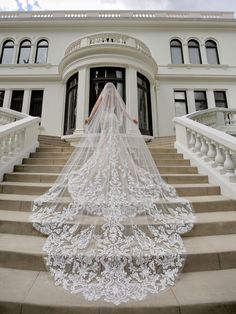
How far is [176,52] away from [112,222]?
13082 mm

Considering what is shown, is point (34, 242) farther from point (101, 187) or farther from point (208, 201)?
point (208, 201)

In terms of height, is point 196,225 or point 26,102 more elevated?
point 26,102

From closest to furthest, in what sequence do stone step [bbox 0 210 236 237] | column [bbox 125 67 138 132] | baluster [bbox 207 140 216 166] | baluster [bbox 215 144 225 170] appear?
1. stone step [bbox 0 210 236 237]
2. baluster [bbox 215 144 225 170]
3. baluster [bbox 207 140 216 166]
4. column [bbox 125 67 138 132]

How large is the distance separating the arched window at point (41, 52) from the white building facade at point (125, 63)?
60 millimetres

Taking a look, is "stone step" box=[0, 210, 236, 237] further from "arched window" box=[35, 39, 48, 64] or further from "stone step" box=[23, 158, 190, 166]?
"arched window" box=[35, 39, 48, 64]

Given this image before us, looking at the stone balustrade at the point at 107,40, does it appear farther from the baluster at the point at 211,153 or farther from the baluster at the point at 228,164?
the baluster at the point at 228,164

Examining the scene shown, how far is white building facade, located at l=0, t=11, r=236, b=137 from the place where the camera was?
8648 mm

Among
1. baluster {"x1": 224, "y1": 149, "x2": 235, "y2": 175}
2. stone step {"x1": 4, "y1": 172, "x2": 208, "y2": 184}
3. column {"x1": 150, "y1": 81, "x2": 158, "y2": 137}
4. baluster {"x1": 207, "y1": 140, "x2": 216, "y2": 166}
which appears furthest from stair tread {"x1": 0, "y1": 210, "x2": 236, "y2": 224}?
column {"x1": 150, "y1": 81, "x2": 158, "y2": 137}

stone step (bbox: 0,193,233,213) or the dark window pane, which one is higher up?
the dark window pane

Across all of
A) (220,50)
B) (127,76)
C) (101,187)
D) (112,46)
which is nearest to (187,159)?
(101,187)

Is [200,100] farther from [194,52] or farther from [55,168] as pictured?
[55,168]

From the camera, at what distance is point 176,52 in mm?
12188

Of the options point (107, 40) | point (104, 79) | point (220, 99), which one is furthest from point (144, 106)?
point (220, 99)

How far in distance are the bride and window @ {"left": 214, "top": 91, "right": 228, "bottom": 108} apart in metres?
10.1
